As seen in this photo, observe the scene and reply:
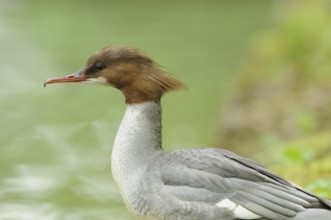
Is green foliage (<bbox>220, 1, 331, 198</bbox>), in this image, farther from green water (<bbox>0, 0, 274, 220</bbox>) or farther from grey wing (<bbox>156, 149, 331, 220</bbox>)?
grey wing (<bbox>156, 149, 331, 220</bbox>)

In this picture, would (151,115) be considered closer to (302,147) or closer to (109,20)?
(302,147)

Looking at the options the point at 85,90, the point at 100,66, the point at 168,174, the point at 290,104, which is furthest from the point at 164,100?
the point at 168,174

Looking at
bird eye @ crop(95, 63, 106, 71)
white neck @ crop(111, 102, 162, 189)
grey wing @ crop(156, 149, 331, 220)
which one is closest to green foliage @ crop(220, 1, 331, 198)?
grey wing @ crop(156, 149, 331, 220)

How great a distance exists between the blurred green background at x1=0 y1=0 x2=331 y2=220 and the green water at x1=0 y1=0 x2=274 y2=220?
2 centimetres

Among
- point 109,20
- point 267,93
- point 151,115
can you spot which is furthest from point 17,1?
point 151,115

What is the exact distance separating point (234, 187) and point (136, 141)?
1.96ft

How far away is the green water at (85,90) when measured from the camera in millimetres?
6711

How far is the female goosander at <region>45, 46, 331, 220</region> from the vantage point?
4.12 m

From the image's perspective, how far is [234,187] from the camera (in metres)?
4.18

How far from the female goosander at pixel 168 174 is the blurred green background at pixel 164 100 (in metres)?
0.85

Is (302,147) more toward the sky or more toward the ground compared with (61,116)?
more toward the ground

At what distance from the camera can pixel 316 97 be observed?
24.9 feet

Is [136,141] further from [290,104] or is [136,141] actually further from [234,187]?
[290,104]

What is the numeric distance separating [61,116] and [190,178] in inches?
184
